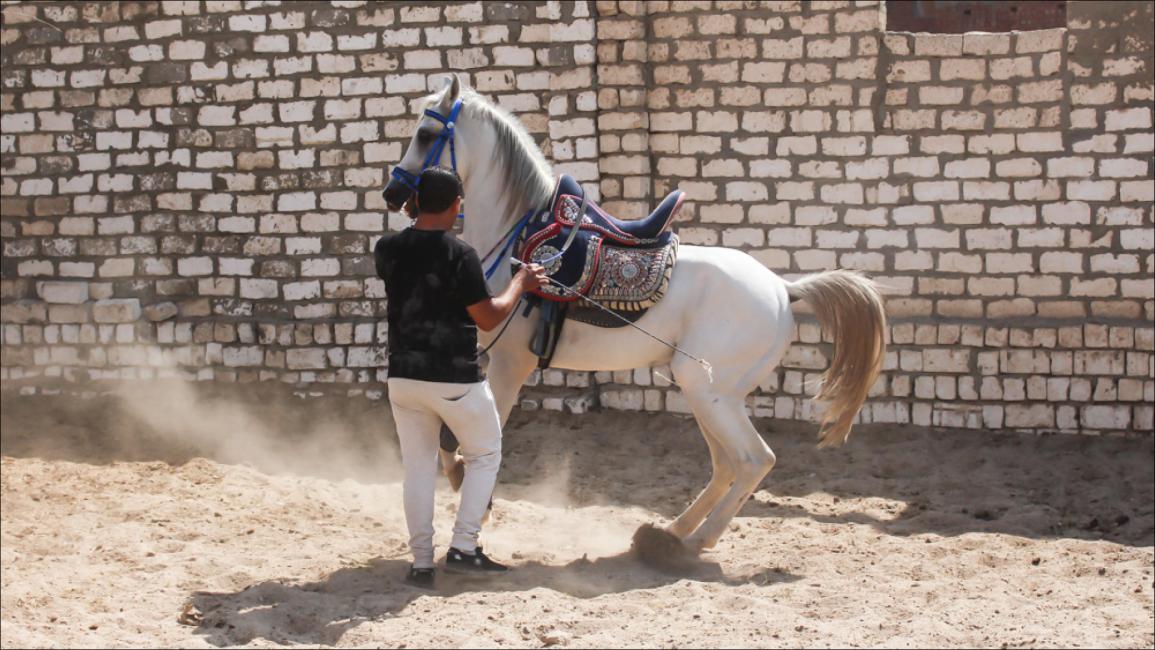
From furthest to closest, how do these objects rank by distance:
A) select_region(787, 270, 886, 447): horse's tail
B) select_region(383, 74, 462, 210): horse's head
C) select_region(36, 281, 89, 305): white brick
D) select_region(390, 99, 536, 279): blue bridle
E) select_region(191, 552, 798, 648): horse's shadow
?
select_region(36, 281, 89, 305): white brick < select_region(787, 270, 886, 447): horse's tail < select_region(383, 74, 462, 210): horse's head < select_region(390, 99, 536, 279): blue bridle < select_region(191, 552, 798, 648): horse's shadow

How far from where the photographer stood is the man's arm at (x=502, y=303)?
566cm

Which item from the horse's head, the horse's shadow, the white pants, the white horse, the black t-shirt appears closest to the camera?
the horse's shadow

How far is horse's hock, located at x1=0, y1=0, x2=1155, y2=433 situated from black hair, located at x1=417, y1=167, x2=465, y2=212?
12.5ft

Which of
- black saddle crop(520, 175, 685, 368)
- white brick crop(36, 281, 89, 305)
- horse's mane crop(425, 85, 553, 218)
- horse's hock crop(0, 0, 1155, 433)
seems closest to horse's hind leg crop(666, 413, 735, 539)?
black saddle crop(520, 175, 685, 368)

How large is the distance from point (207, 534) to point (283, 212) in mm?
3458

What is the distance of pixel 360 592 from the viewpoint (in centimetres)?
598

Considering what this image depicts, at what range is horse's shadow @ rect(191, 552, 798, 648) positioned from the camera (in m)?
5.48

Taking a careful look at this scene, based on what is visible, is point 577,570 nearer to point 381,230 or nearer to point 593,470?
point 593,470

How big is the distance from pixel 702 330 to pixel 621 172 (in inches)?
121

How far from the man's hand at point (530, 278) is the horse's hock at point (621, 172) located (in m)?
3.43

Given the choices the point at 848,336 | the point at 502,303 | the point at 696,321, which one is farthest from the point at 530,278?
the point at 848,336

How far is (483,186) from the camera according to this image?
6504 mm

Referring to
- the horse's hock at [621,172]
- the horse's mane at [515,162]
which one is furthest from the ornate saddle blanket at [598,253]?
the horse's hock at [621,172]

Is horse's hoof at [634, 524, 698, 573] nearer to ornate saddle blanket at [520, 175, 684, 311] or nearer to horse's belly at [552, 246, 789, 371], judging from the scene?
horse's belly at [552, 246, 789, 371]
